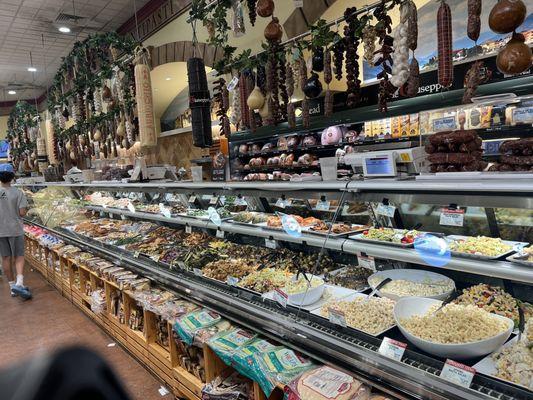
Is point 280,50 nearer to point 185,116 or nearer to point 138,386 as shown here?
point 138,386

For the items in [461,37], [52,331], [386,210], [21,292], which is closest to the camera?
[386,210]

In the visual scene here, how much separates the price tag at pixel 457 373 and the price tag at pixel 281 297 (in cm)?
114

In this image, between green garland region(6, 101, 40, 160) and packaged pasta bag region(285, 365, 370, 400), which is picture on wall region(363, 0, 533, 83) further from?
green garland region(6, 101, 40, 160)

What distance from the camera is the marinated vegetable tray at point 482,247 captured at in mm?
2150

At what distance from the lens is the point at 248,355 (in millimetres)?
2629

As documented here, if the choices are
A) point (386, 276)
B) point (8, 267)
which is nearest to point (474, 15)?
point (386, 276)

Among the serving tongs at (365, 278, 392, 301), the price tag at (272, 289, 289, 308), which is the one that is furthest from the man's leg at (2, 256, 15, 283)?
the serving tongs at (365, 278, 392, 301)

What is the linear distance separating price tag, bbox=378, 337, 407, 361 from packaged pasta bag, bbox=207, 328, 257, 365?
1.08 meters

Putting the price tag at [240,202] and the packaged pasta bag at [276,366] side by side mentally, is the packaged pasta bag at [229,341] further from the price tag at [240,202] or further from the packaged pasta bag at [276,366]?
the price tag at [240,202]

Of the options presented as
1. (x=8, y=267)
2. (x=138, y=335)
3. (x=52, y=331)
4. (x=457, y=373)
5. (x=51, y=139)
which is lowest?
(x=52, y=331)

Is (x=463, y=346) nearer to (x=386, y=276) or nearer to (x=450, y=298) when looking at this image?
(x=450, y=298)

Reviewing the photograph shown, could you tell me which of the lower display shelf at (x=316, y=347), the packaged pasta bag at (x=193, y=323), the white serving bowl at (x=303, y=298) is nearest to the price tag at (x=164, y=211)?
the lower display shelf at (x=316, y=347)

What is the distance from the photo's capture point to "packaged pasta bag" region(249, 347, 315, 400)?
2.37m

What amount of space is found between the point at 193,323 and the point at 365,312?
150 cm
